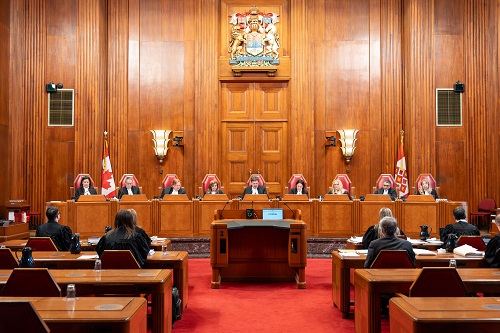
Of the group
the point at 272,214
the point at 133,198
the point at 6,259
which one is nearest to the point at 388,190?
the point at 272,214

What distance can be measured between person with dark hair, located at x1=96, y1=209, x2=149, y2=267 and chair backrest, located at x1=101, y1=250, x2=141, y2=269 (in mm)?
378

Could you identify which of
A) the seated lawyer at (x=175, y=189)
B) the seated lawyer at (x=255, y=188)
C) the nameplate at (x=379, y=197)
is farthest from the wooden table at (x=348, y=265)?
the seated lawyer at (x=175, y=189)

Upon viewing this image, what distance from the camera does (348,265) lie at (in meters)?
5.45

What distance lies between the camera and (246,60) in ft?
43.0

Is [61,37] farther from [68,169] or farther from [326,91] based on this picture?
[326,91]

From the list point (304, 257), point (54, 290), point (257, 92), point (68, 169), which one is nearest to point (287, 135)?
point (257, 92)

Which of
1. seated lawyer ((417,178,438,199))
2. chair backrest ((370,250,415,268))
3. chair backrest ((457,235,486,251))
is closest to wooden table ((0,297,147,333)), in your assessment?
chair backrest ((370,250,415,268))

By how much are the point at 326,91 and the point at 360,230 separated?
4.30 meters

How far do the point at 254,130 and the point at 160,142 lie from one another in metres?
2.19

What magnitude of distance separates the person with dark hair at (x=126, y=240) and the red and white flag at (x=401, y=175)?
7654mm

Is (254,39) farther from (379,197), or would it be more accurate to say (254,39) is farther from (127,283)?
(127,283)

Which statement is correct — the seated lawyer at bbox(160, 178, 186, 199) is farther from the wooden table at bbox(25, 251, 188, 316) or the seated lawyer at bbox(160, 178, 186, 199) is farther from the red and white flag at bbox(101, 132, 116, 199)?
the wooden table at bbox(25, 251, 188, 316)

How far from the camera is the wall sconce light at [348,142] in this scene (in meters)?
12.9

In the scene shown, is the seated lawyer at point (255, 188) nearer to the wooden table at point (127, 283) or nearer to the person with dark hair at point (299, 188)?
the person with dark hair at point (299, 188)
